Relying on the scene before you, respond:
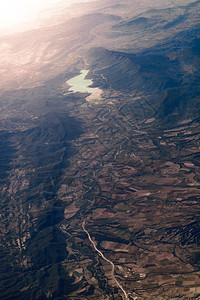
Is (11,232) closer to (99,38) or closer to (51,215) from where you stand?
(51,215)

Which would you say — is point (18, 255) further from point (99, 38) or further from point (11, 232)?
point (99, 38)

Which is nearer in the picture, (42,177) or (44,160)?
(42,177)

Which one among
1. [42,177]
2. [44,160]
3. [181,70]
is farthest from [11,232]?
[181,70]

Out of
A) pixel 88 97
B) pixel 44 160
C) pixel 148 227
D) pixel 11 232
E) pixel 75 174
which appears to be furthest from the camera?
pixel 88 97

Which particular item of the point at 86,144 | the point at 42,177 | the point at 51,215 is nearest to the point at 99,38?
the point at 86,144

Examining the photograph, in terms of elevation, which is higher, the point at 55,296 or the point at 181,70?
the point at 181,70

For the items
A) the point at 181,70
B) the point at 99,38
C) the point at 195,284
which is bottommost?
the point at 195,284

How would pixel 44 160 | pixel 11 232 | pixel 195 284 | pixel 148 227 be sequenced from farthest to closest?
pixel 44 160
pixel 11 232
pixel 148 227
pixel 195 284
